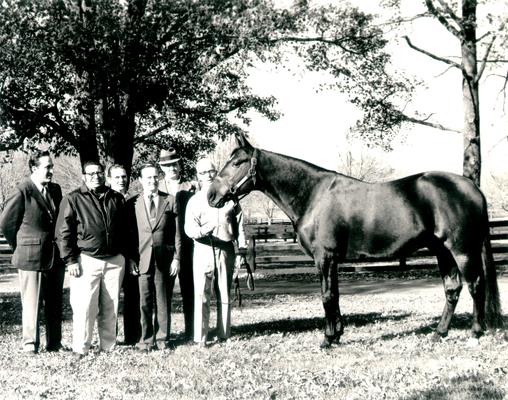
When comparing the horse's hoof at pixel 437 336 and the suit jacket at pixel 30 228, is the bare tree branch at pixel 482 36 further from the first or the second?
the suit jacket at pixel 30 228

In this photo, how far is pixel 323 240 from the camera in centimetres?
650

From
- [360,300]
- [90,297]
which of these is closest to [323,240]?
[90,297]

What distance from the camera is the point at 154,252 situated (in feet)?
21.6

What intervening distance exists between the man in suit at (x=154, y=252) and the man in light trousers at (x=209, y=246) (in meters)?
0.23

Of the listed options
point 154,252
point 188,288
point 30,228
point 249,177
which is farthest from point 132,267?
point 249,177

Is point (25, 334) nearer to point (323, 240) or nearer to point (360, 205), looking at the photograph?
point (323, 240)

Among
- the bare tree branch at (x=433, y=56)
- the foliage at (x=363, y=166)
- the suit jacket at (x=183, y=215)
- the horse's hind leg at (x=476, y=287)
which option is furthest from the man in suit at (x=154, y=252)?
the foliage at (x=363, y=166)

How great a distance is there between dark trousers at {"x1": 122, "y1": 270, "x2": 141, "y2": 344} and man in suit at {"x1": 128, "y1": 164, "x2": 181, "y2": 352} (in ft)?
0.80

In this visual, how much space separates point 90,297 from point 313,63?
1129 cm

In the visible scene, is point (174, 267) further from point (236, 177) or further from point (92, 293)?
point (236, 177)

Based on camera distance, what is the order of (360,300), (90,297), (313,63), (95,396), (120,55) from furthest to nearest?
(313,63), (120,55), (360,300), (90,297), (95,396)

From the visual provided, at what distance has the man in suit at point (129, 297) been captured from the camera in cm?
679

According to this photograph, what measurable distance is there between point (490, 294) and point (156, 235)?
12.6 feet

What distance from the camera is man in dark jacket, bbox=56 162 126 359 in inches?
245
